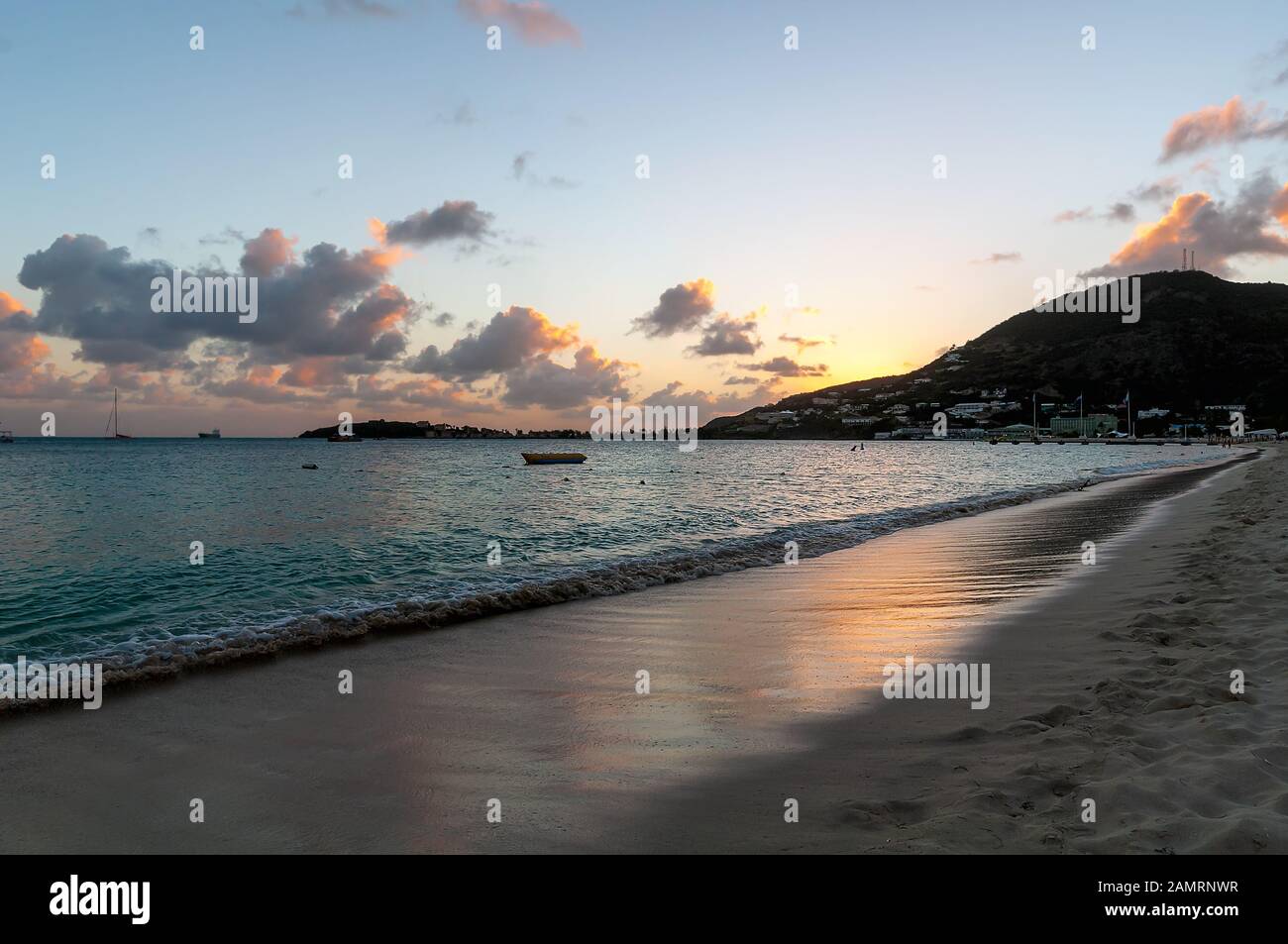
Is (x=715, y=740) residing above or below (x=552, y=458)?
below

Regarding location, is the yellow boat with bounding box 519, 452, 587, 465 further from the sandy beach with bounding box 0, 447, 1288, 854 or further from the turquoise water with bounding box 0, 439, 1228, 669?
the sandy beach with bounding box 0, 447, 1288, 854

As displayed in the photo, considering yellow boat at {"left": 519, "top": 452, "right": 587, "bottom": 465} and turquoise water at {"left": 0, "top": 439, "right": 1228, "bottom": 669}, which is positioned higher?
yellow boat at {"left": 519, "top": 452, "right": 587, "bottom": 465}

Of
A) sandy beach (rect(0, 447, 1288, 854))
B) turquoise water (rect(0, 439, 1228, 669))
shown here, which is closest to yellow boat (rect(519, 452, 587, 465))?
turquoise water (rect(0, 439, 1228, 669))

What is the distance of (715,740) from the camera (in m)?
6.48

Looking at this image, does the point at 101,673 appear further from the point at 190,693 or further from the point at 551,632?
the point at 551,632

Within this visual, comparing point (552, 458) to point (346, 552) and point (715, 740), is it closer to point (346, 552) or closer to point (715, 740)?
point (346, 552)

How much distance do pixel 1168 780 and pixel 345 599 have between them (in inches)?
511

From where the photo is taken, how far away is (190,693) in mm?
8430

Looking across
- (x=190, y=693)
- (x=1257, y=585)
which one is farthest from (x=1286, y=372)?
(x=190, y=693)

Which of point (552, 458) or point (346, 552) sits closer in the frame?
point (346, 552)

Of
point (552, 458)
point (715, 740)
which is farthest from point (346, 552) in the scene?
point (552, 458)

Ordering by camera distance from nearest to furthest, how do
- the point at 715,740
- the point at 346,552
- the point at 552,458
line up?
the point at 715,740
the point at 346,552
the point at 552,458

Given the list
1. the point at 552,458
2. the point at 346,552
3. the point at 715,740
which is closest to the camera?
the point at 715,740

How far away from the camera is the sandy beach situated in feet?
15.1
